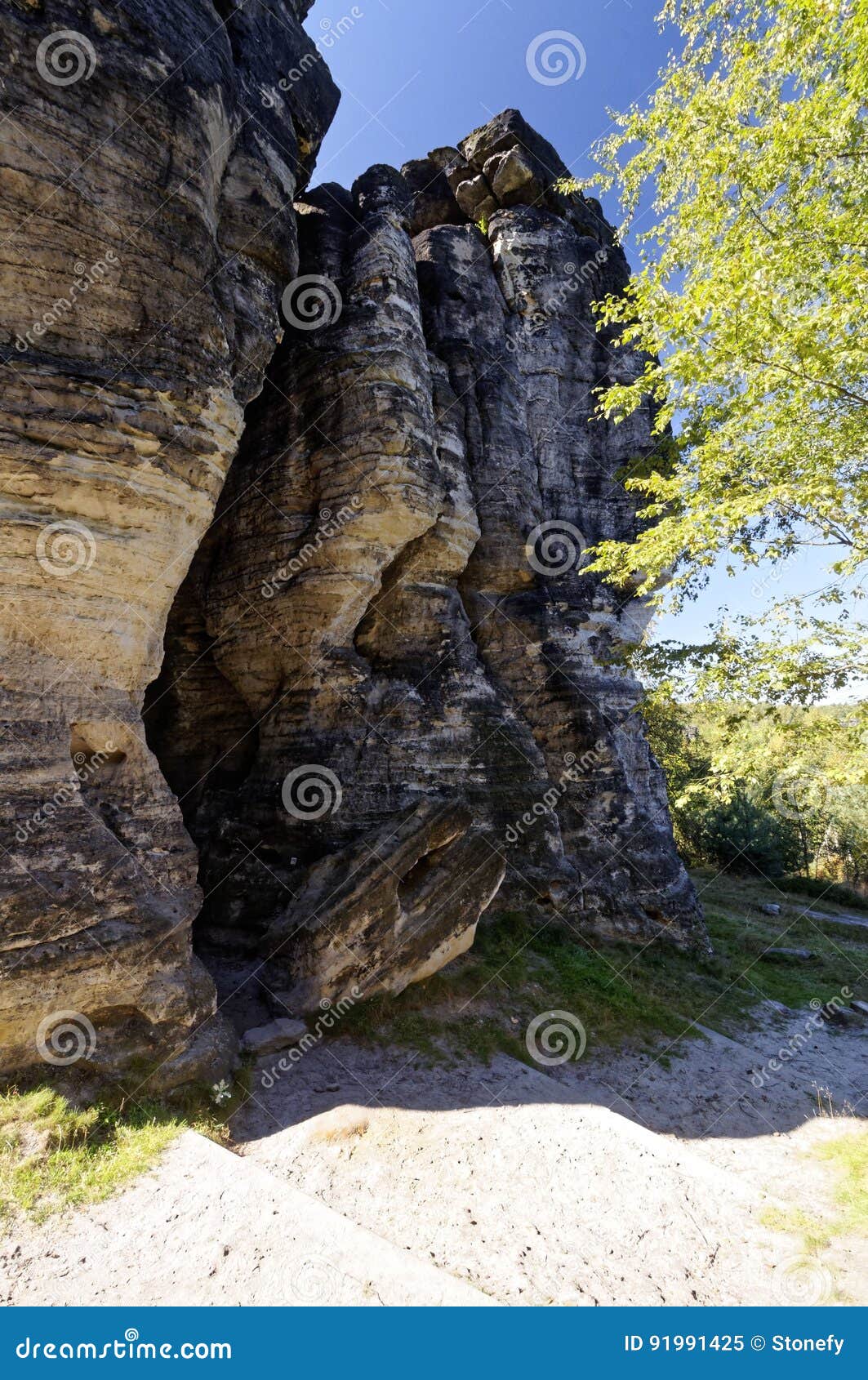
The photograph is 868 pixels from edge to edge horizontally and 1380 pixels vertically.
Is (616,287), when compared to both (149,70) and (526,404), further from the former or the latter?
(149,70)

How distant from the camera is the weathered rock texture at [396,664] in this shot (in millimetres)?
9984

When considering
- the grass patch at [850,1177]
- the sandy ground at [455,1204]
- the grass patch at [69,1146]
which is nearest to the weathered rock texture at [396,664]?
the sandy ground at [455,1204]

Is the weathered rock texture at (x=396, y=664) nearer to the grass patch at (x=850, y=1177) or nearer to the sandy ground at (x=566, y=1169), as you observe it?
the sandy ground at (x=566, y=1169)

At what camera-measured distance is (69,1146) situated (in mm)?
5270

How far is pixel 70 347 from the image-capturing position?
23.0ft

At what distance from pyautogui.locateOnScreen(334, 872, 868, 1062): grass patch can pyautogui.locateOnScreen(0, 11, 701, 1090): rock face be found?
0.54 meters

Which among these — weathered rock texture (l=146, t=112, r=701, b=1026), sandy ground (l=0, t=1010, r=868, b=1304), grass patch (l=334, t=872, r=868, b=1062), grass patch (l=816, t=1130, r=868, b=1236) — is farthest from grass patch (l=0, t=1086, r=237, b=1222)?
grass patch (l=816, t=1130, r=868, b=1236)

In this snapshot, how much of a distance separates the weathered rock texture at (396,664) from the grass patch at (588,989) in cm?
48

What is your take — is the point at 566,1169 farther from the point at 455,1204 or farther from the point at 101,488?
the point at 101,488

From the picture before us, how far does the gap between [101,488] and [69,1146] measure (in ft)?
22.1

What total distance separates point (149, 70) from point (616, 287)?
15.8 metres

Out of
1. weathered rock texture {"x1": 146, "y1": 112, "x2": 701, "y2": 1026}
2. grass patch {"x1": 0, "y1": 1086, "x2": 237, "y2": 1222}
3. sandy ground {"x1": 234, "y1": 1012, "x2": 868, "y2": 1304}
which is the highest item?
weathered rock texture {"x1": 146, "y1": 112, "x2": 701, "y2": 1026}

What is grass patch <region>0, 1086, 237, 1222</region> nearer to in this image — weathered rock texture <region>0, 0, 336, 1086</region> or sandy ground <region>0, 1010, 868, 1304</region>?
sandy ground <region>0, 1010, 868, 1304</region>

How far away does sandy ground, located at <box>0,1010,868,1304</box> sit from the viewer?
4293mm
